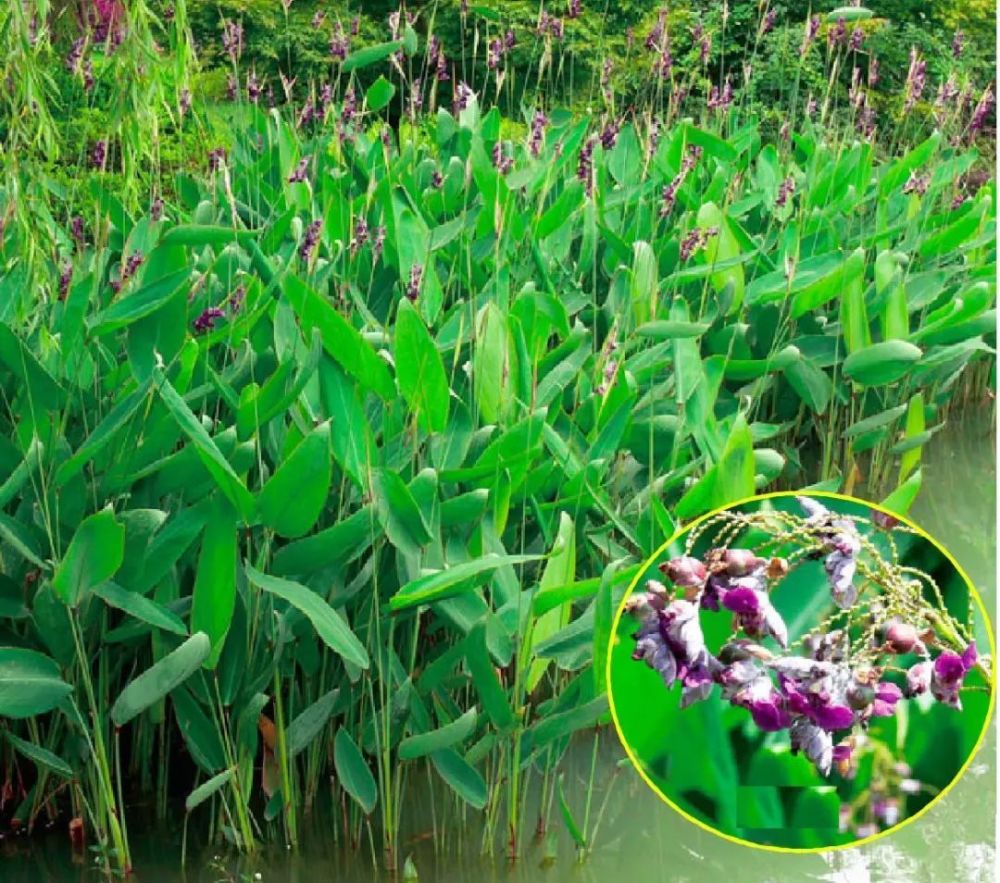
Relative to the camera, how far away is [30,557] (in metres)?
1.56

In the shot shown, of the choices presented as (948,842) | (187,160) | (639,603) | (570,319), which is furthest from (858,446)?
(187,160)

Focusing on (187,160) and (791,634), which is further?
(187,160)

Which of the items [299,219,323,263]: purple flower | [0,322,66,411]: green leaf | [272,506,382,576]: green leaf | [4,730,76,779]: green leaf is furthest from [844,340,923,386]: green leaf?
[4,730,76,779]: green leaf

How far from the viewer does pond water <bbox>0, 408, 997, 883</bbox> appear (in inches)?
66.0

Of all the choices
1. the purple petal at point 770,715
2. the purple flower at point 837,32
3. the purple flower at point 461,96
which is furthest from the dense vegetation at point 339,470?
the purple flower at point 461,96

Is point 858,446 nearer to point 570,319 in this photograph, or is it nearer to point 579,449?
point 570,319

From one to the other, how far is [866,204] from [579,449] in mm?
1854

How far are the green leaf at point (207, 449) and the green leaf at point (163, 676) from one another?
→ 0.15m

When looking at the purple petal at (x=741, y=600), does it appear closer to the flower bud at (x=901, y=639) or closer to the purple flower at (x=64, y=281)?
the flower bud at (x=901, y=639)

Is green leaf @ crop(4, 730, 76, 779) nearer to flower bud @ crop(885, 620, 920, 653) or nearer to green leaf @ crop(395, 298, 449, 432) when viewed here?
green leaf @ crop(395, 298, 449, 432)

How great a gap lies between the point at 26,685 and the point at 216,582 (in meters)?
0.22

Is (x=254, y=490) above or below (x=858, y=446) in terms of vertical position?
above

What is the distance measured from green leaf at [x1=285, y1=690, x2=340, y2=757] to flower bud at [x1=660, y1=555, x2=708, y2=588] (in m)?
0.46

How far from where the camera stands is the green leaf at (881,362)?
2.48 meters
